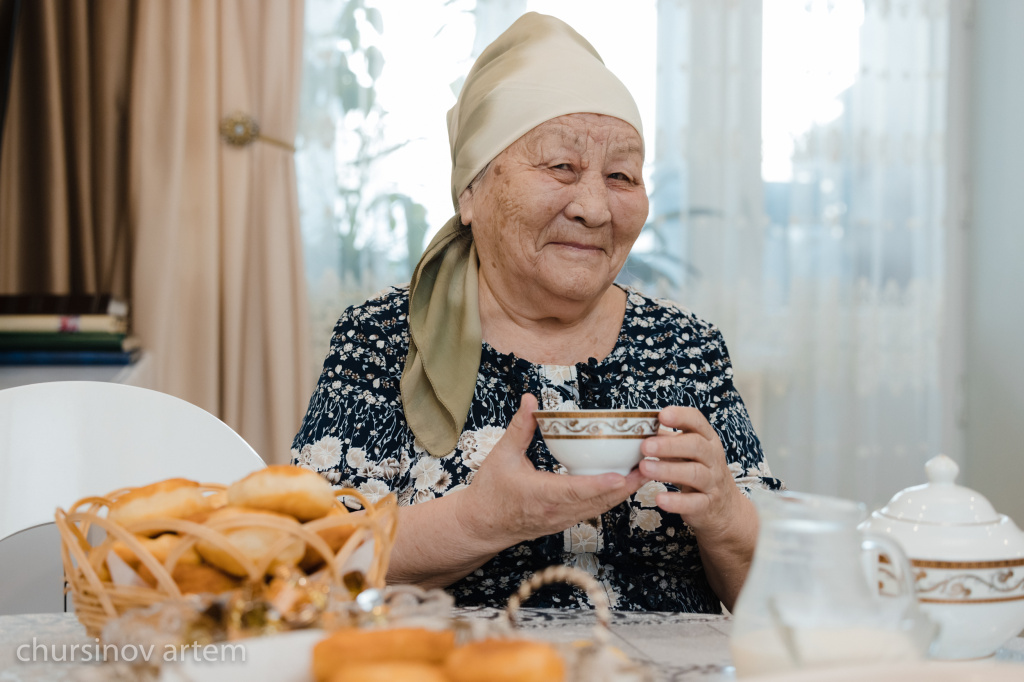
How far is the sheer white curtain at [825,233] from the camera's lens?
9.39 feet

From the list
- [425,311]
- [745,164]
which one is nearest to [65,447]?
[425,311]

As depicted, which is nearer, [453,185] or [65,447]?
[65,447]

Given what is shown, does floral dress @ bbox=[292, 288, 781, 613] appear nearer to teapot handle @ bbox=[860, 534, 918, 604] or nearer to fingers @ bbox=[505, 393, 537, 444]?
fingers @ bbox=[505, 393, 537, 444]

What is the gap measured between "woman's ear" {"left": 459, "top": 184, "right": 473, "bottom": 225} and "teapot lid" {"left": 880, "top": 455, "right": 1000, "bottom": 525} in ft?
3.29

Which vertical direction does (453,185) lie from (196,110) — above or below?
below

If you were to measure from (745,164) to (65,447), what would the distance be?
232 centimetres

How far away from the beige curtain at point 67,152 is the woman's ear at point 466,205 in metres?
1.30

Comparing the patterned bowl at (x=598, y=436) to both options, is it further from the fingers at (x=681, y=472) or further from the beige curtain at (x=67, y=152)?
the beige curtain at (x=67, y=152)

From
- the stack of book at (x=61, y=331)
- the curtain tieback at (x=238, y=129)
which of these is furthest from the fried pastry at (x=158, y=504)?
the curtain tieback at (x=238, y=129)

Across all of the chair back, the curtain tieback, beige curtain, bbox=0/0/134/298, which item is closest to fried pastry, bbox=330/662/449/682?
the chair back

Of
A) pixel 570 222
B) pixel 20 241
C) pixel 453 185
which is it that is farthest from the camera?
pixel 20 241

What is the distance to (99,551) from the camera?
64cm

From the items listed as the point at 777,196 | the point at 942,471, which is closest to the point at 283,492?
the point at 942,471

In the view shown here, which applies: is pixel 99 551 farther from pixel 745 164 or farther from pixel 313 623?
pixel 745 164
